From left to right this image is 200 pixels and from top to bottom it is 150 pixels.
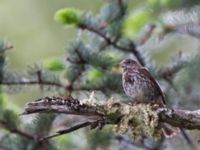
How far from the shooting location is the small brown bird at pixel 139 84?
421cm

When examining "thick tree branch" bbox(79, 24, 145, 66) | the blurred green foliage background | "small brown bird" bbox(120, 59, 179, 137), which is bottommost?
"small brown bird" bbox(120, 59, 179, 137)

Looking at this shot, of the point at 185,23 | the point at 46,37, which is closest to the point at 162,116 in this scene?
the point at 185,23

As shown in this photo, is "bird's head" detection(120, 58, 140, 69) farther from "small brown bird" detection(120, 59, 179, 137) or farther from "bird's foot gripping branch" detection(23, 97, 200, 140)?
"bird's foot gripping branch" detection(23, 97, 200, 140)

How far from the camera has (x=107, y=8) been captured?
4469mm

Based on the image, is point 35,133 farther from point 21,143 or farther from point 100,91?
point 100,91

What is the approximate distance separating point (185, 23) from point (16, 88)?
109 centimetres

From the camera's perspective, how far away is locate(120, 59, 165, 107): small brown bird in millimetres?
4211

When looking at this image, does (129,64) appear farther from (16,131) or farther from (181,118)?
(181,118)

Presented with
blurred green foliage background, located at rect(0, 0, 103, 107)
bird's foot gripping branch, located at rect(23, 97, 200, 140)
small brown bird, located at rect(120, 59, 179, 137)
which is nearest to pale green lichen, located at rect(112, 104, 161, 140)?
bird's foot gripping branch, located at rect(23, 97, 200, 140)

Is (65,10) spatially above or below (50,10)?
below

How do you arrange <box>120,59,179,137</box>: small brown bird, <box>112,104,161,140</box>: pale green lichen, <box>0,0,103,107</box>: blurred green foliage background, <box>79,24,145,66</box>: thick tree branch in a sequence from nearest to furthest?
<box>112,104,161,140</box>: pale green lichen
<box>120,59,179,137</box>: small brown bird
<box>79,24,145,66</box>: thick tree branch
<box>0,0,103,107</box>: blurred green foliage background

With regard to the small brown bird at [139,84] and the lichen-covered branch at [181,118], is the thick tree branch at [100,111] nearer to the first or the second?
the lichen-covered branch at [181,118]

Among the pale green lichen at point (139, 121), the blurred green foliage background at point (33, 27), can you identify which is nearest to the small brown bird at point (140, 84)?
the pale green lichen at point (139, 121)

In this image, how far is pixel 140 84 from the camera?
435 cm
